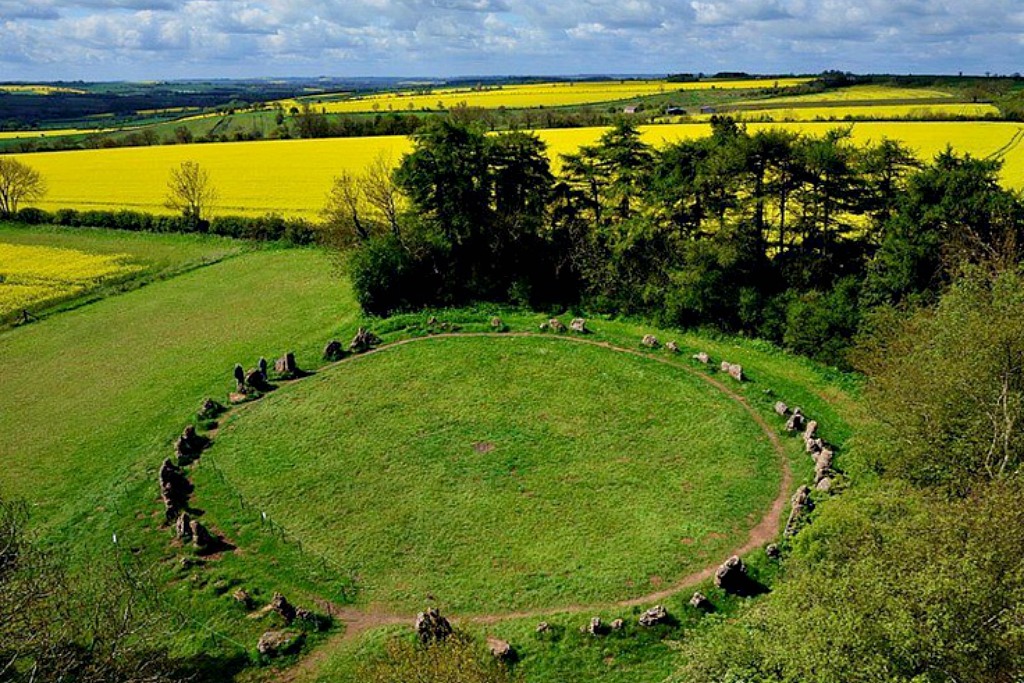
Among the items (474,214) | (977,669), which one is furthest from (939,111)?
(977,669)

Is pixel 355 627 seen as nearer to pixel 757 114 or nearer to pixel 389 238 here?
pixel 389 238

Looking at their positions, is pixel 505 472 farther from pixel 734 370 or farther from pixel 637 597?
pixel 734 370

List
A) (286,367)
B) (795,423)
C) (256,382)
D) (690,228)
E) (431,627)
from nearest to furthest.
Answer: (431,627), (795,423), (256,382), (286,367), (690,228)

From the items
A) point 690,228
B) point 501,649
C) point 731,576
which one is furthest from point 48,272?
point 731,576

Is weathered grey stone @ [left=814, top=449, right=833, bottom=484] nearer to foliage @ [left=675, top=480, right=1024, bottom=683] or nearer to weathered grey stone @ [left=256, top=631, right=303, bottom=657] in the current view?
foliage @ [left=675, top=480, right=1024, bottom=683]

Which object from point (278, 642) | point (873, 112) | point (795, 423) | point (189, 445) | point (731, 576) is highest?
point (873, 112)

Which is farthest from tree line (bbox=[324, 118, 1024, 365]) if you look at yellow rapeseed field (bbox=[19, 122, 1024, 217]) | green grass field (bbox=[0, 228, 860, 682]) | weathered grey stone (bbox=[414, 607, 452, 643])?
weathered grey stone (bbox=[414, 607, 452, 643])
